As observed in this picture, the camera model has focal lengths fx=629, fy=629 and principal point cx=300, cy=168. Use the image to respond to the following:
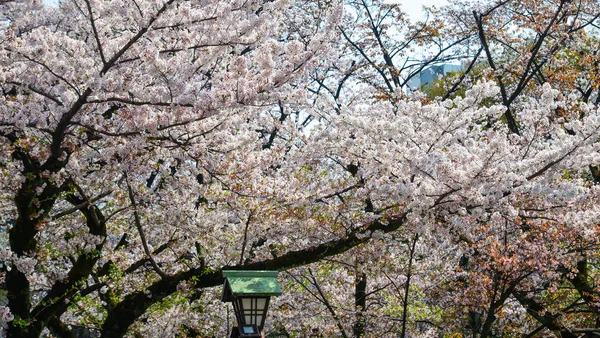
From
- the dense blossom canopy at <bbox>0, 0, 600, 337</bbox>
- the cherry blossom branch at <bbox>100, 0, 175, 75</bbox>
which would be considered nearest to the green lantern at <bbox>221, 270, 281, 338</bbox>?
the dense blossom canopy at <bbox>0, 0, 600, 337</bbox>

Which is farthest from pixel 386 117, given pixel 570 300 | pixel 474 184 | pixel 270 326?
pixel 570 300

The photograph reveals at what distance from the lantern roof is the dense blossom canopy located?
1.49 meters

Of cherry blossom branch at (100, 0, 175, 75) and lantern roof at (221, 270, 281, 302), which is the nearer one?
cherry blossom branch at (100, 0, 175, 75)

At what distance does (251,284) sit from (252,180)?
93.7 inches

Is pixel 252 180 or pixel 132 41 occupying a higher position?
pixel 252 180

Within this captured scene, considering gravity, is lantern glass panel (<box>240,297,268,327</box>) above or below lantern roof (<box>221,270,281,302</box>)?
below

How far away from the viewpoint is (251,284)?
18.9 feet

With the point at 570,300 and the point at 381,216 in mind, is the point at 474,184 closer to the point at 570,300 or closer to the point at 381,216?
the point at 381,216

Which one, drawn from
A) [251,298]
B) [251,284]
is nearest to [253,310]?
[251,298]

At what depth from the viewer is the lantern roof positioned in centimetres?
564

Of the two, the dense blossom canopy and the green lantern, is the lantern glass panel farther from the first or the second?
the dense blossom canopy

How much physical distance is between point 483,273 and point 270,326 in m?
3.97

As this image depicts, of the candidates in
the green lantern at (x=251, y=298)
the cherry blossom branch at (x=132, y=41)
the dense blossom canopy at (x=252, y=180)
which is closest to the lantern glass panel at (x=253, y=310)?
the green lantern at (x=251, y=298)

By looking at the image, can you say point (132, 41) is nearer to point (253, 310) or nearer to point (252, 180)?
point (253, 310)
